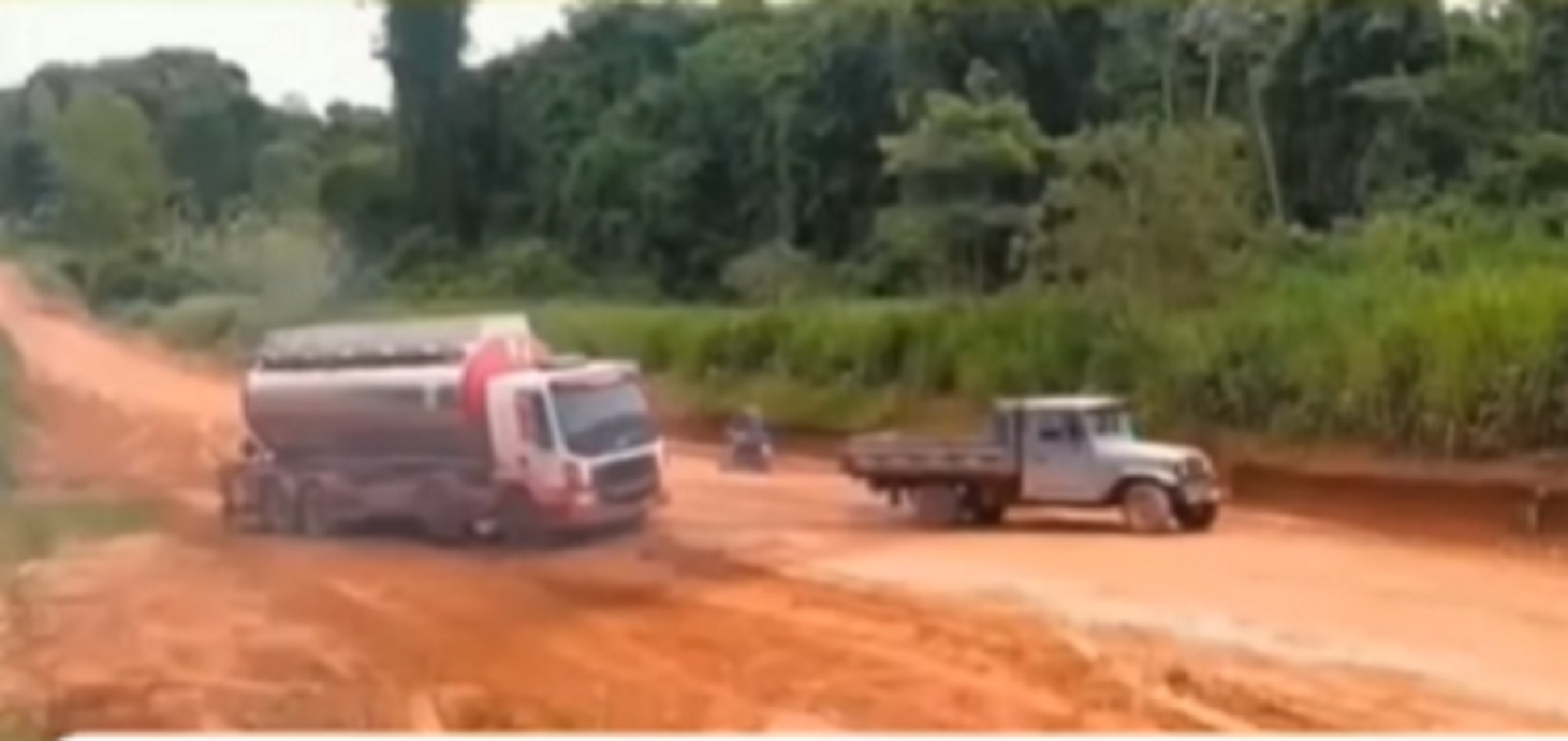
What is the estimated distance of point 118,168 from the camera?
7.47ft

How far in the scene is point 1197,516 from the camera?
86.4 inches

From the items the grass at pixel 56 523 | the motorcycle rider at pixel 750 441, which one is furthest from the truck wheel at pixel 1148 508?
the grass at pixel 56 523

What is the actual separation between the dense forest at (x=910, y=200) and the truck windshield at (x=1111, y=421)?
21 millimetres

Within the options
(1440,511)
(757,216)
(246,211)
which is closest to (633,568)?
(757,216)

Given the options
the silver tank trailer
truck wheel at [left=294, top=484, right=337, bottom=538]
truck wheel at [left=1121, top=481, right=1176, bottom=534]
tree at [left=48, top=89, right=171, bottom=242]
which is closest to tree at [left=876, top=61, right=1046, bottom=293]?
truck wheel at [left=1121, top=481, right=1176, bottom=534]

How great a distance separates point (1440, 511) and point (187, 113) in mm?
1159

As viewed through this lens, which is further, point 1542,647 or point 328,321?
point 328,321

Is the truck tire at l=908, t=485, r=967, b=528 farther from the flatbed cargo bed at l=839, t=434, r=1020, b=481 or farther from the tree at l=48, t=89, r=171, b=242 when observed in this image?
the tree at l=48, t=89, r=171, b=242

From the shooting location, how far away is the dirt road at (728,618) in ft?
6.92

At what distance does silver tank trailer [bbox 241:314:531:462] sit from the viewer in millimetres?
2258

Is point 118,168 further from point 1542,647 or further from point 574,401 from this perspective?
point 1542,647

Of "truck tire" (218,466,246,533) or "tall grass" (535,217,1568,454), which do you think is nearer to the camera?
"tall grass" (535,217,1568,454)

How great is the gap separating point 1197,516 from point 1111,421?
11 centimetres

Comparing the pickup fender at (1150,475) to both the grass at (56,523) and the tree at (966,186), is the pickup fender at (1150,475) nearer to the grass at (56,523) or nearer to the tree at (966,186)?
the tree at (966,186)
